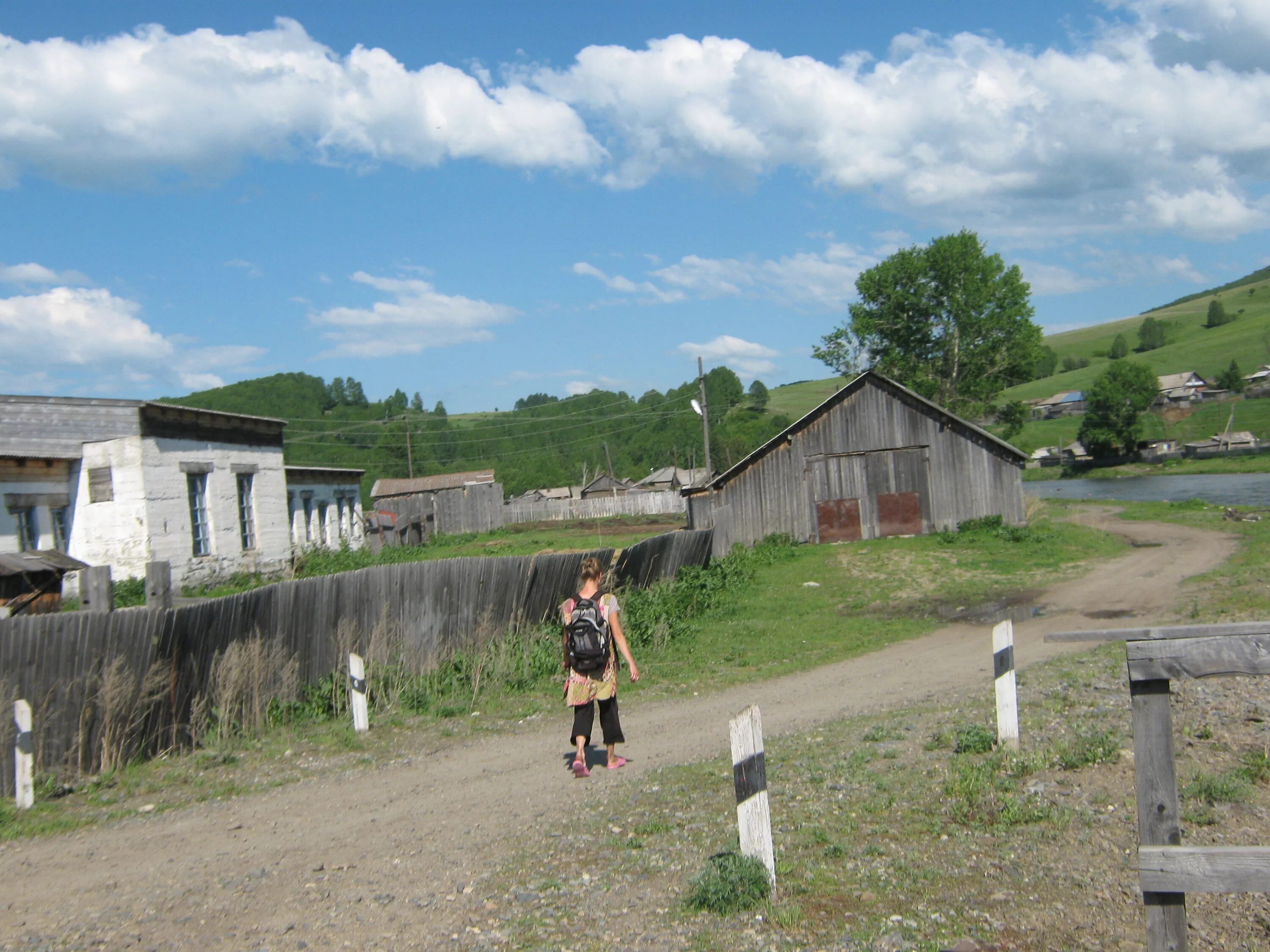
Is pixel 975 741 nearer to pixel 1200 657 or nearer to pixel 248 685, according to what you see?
pixel 1200 657

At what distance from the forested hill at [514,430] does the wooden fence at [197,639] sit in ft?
202

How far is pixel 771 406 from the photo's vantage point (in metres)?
138

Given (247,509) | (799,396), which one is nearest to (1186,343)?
(799,396)

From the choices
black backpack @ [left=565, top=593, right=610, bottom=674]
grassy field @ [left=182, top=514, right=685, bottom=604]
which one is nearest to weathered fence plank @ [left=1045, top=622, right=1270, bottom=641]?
black backpack @ [left=565, top=593, right=610, bottom=674]

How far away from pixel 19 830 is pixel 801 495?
2562cm

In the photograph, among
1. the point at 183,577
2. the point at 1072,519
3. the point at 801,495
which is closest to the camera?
the point at 183,577

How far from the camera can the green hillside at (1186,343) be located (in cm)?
11955

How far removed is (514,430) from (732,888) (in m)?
124

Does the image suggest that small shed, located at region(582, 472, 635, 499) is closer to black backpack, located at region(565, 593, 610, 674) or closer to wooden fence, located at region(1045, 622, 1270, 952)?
black backpack, located at region(565, 593, 610, 674)

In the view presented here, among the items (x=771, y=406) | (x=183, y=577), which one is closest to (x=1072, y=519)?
(x=183, y=577)

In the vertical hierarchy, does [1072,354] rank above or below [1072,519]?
above

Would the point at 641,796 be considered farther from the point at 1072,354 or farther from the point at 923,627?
the point at 1072,354

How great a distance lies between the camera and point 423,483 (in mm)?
68375

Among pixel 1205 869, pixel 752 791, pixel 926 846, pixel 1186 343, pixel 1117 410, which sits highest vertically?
pixel 1186 343
